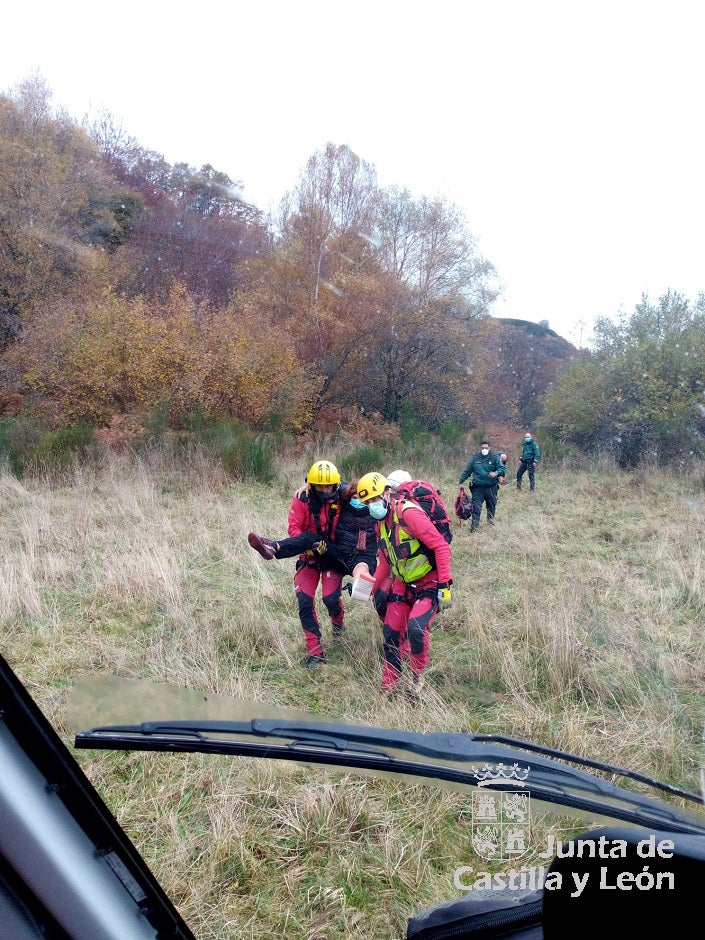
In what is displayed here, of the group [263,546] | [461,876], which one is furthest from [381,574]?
[461,876]

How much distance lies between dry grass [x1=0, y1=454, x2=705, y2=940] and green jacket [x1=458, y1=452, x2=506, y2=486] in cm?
92

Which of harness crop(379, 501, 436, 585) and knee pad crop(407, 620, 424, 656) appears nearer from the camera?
knee pad crop(407, 620, 424, 656)

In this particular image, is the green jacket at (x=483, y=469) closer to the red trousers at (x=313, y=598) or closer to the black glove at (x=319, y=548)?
the red trousers at (x=313, y=598)

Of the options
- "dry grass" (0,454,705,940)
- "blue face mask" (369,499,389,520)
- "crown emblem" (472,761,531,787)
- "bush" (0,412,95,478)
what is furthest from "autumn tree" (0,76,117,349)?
"crown emblem" (472,761,531,787)

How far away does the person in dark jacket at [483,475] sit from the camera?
10.7 metres

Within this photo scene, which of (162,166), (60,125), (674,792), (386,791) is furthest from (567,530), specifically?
(162,166)

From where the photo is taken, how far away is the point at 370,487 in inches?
199

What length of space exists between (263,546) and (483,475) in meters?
6.50

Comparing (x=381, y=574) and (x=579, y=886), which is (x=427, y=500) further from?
(x=579, y=886)

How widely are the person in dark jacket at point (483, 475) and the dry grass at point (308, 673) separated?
61cm

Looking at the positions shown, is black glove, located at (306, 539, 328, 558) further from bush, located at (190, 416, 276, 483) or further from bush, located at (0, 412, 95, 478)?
bush, located at (190, 416, 276, 483)

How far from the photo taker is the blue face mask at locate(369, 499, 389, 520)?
192 inches

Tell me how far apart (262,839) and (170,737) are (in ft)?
5.47

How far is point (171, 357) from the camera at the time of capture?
15.7 metres
